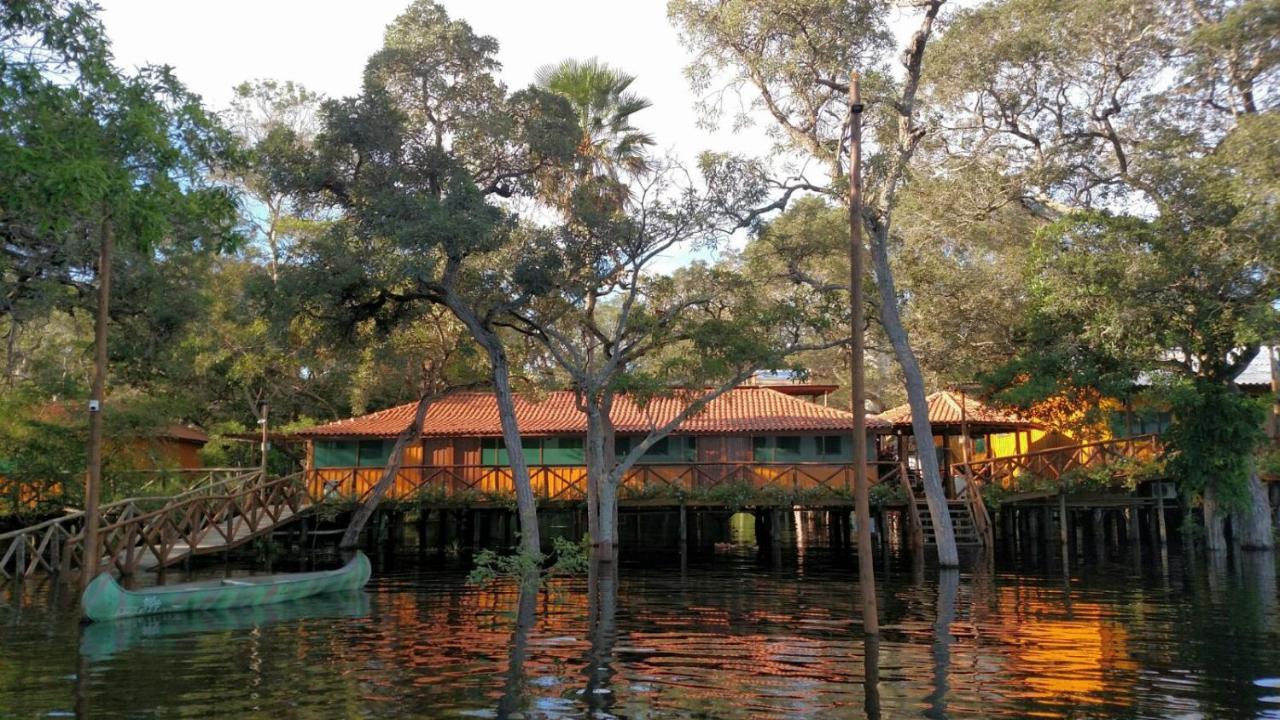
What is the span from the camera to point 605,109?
1013 inches

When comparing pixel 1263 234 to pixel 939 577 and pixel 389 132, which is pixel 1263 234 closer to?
pixel 939 577

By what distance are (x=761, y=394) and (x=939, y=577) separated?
41.3ft

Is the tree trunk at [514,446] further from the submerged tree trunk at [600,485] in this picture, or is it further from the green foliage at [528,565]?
the submerged tree trunk at [600,485]

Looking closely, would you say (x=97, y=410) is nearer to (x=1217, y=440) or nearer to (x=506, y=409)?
(x=506, y=409)

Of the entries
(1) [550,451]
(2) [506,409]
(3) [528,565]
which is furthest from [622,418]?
(3) [528,565]

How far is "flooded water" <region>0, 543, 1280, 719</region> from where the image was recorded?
9.14 m

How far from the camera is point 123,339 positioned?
1912 centimetres

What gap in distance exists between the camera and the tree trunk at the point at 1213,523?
27172 mm

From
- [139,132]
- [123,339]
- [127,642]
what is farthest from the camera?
[123,339]

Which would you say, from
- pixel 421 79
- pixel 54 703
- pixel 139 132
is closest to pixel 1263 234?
pixel 421 79

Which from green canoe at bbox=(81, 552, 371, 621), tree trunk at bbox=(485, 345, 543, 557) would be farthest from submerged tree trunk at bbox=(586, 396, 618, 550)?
green canoe at bbox=(81, 552, 371, 621)

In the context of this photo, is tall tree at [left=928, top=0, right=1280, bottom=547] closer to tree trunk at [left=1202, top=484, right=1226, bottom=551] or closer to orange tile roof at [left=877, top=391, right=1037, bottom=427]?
tree trunk at [left=1202, top=484, right=1226, bottom=551]

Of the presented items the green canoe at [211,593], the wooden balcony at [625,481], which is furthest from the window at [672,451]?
the green canoe at [211,593]

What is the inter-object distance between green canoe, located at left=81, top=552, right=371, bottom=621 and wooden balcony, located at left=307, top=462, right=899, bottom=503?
34.5 ft
